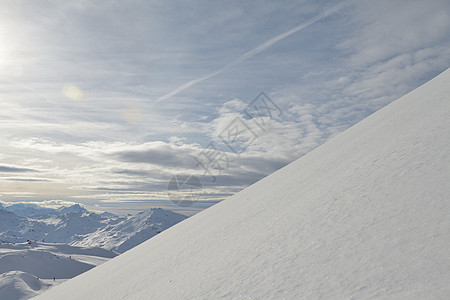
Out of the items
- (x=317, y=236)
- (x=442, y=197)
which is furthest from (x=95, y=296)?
(x=442, y=197)

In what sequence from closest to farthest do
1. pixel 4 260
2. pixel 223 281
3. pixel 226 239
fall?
1. pixel 223 281
2. pixel 226 239
3. pixel 4 260

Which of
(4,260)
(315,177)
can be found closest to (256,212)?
(315,177)

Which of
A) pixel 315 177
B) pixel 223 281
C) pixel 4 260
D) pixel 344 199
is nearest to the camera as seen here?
pixel 223 281

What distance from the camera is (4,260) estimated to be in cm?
13812

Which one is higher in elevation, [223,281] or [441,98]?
[441,98]

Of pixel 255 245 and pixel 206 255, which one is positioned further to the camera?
pixel 206 255

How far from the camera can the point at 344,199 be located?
19.4 ft

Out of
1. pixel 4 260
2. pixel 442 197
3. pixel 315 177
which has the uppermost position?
pixel 4 260

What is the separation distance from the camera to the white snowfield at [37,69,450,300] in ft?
12.2

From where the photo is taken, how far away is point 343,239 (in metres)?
4.60

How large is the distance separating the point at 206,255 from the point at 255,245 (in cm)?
153

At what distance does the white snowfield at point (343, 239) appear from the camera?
371cm

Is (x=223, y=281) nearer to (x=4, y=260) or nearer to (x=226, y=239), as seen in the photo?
(x=226, y=239)

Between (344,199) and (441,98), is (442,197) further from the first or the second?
(441,98)
